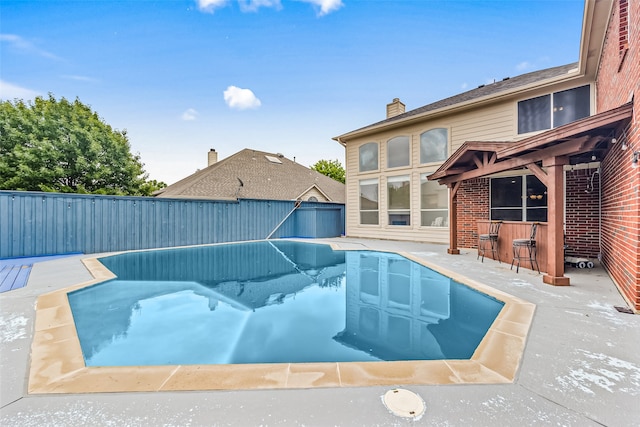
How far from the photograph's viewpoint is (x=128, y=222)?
1001 centimetres

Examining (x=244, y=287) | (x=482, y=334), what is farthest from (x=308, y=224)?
(x=482, y=334)

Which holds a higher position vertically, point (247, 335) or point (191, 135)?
point (191, 135)

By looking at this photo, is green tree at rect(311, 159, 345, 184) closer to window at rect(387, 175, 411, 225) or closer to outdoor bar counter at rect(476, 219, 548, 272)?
window at rect(387, 175, 411, 225)

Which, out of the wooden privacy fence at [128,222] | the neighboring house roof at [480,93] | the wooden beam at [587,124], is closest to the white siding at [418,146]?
the neighboring house roof at [480,93]

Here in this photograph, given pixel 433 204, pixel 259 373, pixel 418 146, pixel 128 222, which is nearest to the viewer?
pixel 259 373

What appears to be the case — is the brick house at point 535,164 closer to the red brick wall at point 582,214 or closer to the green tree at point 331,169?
the red brick wall at point 582,214

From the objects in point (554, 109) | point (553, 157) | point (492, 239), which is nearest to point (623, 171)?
point (553, 157)

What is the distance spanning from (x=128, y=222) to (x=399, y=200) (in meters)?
10.5

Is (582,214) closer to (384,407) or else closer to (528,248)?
(528,248)

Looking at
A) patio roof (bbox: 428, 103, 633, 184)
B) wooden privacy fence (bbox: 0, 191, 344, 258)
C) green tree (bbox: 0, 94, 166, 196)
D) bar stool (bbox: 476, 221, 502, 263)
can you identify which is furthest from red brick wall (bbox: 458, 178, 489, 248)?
green tree (bbox: 0, 94, 166, 196)

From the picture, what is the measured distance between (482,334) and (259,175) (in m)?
16.1

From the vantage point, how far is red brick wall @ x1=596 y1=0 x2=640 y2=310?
11.9 ft

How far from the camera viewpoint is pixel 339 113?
17172 mm

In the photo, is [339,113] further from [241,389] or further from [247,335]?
[241,389]
